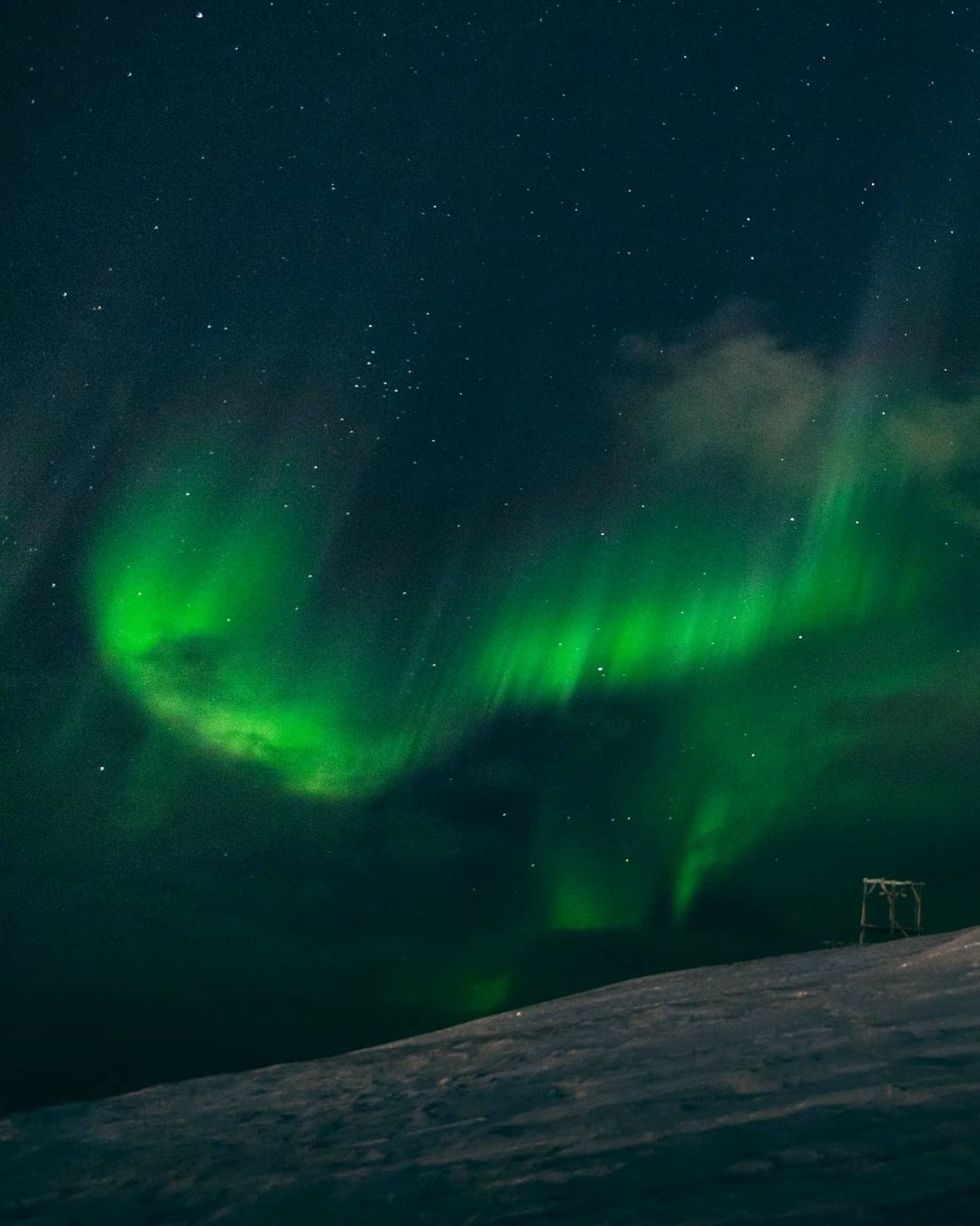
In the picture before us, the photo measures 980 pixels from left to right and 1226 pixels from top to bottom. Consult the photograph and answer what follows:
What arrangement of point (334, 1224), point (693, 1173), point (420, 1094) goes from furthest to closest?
point (420, 1094) → point (334, 1224) → point (693, 1173)

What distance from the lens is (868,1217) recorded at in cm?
409

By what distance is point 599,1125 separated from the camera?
610 cm

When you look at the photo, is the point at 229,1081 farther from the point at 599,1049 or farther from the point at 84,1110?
the point at 599,1049

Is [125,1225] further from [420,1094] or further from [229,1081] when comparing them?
[229,1081]

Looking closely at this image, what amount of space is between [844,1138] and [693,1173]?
839mm

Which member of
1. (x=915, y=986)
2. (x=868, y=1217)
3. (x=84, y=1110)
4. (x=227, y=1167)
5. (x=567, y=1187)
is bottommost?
(x=84, y=1110)

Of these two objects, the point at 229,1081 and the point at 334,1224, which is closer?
the point at 334,1224

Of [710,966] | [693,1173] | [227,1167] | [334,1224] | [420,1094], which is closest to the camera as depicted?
[693,1173]

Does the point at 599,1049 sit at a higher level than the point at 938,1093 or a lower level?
lower

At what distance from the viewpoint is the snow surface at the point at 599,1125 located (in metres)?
4.69

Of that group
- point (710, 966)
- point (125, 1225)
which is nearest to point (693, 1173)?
point (125, 1225)

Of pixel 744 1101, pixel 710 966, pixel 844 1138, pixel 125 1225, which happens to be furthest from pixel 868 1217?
pixel 710 966

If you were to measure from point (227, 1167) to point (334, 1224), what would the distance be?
2040 millimetres

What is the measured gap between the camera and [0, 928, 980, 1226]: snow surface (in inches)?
185
